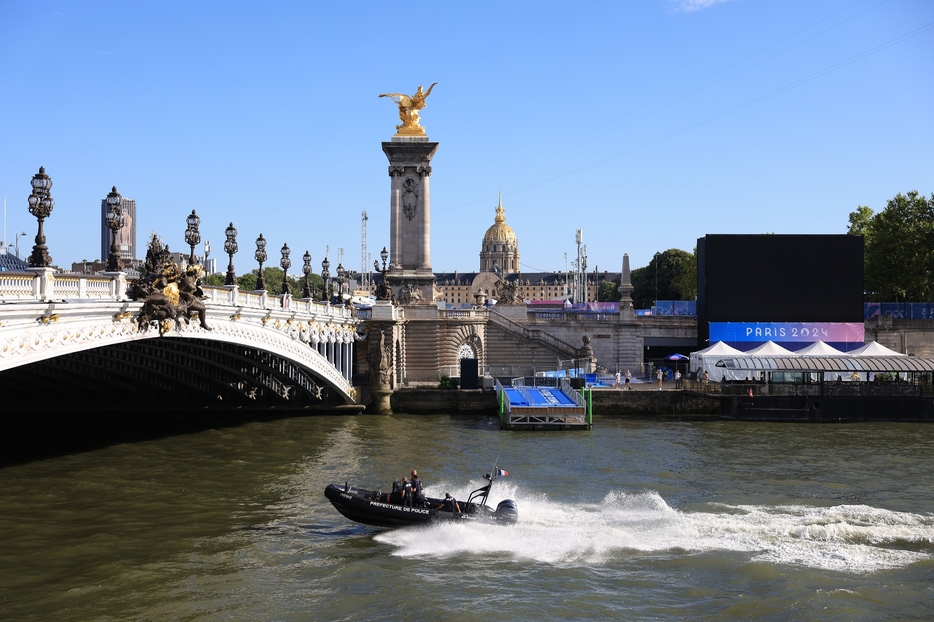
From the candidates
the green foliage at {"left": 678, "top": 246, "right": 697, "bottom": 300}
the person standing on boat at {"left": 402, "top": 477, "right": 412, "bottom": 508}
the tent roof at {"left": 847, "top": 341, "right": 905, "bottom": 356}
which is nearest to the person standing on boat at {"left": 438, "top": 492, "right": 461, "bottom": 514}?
the person standing on boat at {"left": 402, "top": 477, "right": 412, "bottom": 508}

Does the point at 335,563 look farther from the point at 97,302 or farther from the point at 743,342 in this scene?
the point at 743,342

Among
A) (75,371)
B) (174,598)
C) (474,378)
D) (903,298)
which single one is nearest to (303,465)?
(75,371)

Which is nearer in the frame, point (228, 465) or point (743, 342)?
point (228, 465)

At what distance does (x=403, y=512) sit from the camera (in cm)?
2836

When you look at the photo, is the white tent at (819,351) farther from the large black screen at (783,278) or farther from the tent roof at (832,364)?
the large black screen at (783,278)

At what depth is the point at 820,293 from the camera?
225 feet

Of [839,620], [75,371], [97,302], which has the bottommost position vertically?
[839,620]

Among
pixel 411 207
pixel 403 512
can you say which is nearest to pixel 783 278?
pixel 411 207

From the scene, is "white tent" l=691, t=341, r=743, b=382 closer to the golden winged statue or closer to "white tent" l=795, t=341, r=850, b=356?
"white tent" l=795, t=341, r=850, b=356

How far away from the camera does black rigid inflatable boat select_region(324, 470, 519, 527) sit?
28312 mm

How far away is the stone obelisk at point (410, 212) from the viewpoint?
7281cm

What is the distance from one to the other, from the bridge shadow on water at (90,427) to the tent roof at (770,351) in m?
28.5

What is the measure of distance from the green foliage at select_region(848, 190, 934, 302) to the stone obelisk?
36503 millimetres

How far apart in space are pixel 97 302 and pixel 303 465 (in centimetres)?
1403
